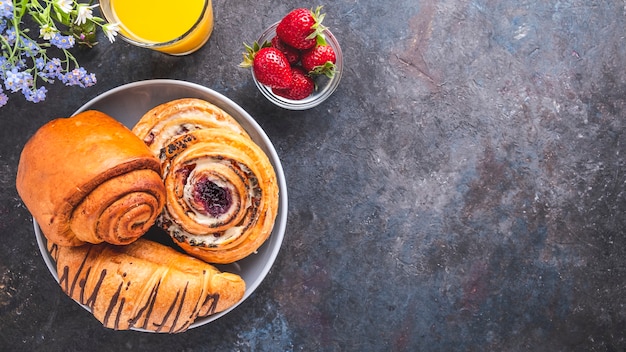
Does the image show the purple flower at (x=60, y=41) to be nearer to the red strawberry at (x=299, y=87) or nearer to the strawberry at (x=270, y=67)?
the strawberry at (x=270, y=67)

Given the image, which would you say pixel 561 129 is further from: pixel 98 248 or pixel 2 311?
pixel 2 311

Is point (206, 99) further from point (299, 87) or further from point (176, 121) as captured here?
point (299, 87)

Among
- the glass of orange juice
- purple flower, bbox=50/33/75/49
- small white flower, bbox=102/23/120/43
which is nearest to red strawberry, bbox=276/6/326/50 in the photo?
the glass of orange juice

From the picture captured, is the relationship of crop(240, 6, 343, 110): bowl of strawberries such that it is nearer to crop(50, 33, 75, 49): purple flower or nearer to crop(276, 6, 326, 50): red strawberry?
crop(276, 6, 326, 50): red strawberry

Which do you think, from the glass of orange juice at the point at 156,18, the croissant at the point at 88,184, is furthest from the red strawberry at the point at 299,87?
the croissant at the point at 88,184

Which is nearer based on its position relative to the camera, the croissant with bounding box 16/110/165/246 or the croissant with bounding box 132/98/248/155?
the croissant with bounding box 16/110/165/246

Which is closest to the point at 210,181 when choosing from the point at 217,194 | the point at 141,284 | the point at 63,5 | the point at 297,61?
the point at 217,194
